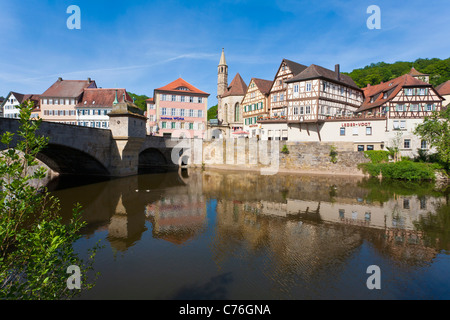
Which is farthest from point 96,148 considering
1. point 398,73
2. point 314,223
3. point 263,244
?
point 398,73

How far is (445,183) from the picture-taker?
27156 mm

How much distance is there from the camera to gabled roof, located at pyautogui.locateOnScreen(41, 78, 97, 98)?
51531mm

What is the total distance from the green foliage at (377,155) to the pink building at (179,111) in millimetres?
28189

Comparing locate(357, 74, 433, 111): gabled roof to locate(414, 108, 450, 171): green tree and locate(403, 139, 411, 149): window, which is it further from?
locate(414, 108, 450, 171): green tree

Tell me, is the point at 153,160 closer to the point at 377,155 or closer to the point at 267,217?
the point at 267,217

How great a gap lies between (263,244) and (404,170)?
27.3 metres

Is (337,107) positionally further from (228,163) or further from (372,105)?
(228,163)

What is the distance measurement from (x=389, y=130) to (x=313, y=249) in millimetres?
31381

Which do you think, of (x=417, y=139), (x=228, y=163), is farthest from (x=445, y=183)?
(x=228, y=163)

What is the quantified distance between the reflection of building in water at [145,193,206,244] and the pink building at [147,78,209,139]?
92.2ft

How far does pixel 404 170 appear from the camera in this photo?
29.2 metres

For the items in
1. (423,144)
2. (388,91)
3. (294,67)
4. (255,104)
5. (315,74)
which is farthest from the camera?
(255,104)

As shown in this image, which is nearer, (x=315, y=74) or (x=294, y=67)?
(x=315, y=74)

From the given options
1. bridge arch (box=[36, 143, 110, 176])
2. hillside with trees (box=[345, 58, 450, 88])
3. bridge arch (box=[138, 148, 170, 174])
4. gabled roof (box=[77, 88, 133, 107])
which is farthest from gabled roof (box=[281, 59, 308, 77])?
gabled roof (box=[77, 88, 133, 107])
